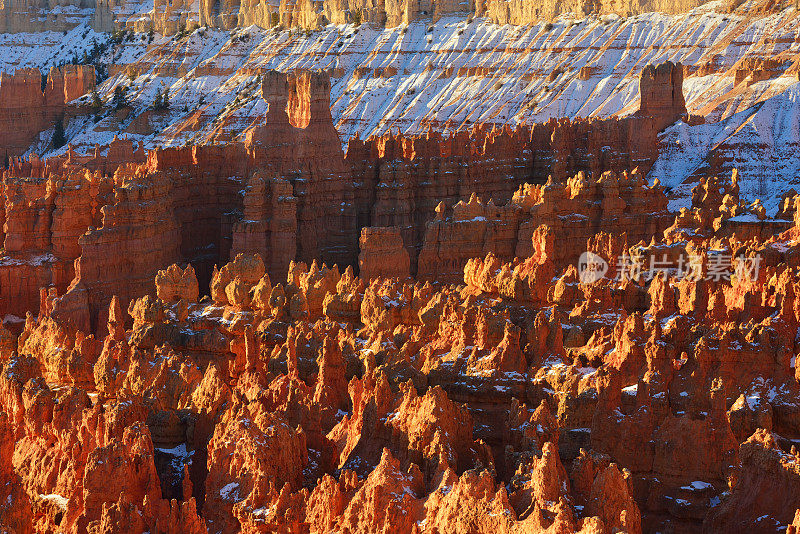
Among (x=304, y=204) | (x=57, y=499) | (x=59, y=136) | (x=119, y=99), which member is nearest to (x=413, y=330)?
(x=57, y=499)

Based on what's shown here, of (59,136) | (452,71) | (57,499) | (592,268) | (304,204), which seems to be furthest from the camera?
(452,71)

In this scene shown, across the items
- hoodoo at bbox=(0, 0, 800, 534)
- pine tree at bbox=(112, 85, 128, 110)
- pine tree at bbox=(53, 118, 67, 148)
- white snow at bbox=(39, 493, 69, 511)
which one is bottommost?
pine tree at bbox=(53, 118, 67, 148)

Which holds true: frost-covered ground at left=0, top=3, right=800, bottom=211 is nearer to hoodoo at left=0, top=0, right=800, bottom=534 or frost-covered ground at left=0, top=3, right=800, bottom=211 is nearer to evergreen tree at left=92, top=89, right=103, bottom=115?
evergreen tree at left=92, top=89, right=103, bottom=115

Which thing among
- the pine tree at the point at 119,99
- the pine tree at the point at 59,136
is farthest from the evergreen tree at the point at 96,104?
the pine tree at the point at 59,136

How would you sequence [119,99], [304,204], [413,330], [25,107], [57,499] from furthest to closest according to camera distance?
[119,99] < [25,107] < [304,204] < [413,330] < [57,499]

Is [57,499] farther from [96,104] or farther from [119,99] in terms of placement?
[119,99]

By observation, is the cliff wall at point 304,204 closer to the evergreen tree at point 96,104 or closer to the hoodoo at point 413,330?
the hoodoo at point 413,330

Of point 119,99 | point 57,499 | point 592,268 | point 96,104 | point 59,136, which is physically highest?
point 119,99

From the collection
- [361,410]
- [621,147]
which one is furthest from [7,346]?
[621,147]

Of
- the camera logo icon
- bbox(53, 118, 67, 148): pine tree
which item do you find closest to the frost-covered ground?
bbox(53, 118, 67, 148): pine tree
